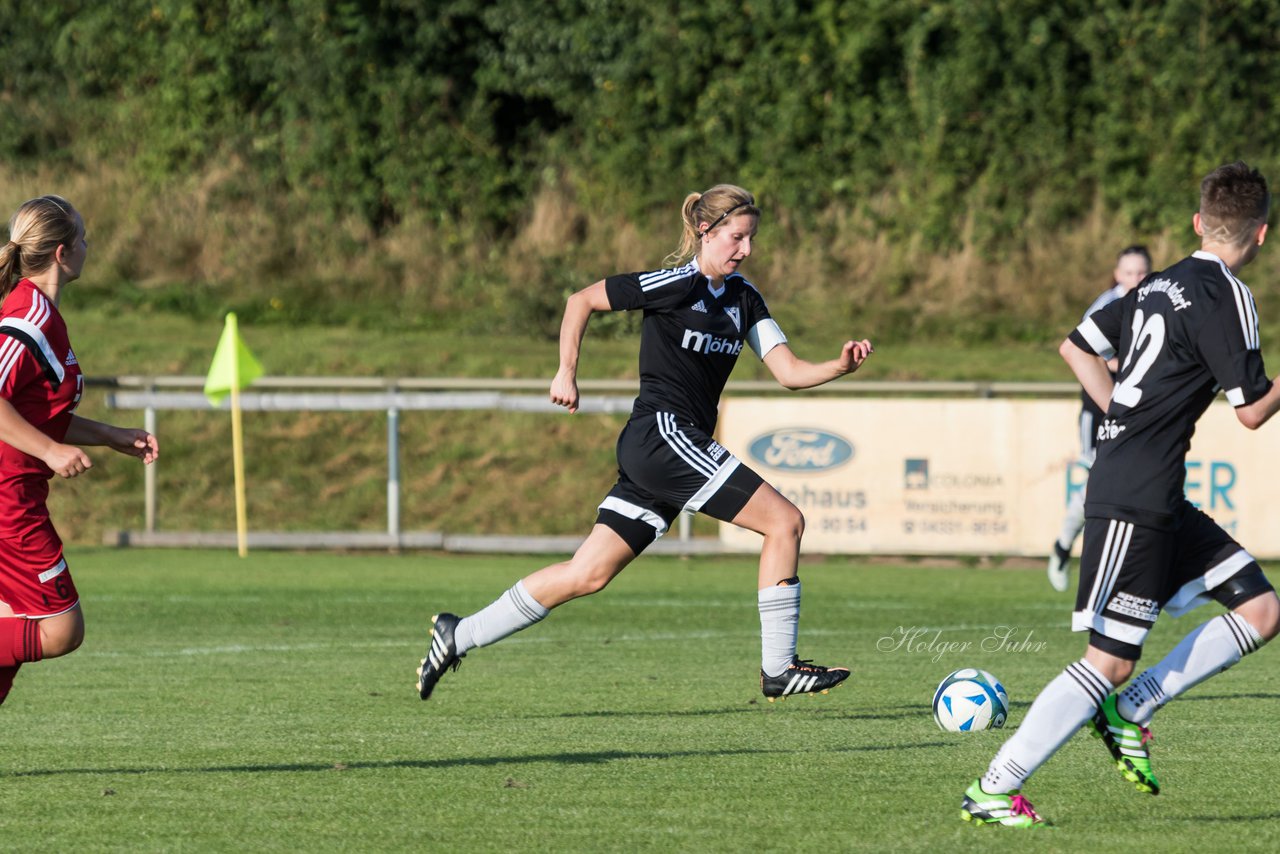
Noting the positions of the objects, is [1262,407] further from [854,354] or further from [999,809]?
[854,354]

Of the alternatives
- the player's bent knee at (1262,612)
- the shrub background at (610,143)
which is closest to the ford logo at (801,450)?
the shrub background at (610,143)

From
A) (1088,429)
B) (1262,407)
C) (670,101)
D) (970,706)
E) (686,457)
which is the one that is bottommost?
(970,706)

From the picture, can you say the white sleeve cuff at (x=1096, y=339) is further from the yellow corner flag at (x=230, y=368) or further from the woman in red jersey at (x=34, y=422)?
the yellow corner flag at (x=230, y=368)

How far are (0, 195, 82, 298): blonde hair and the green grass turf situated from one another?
1.66 meters

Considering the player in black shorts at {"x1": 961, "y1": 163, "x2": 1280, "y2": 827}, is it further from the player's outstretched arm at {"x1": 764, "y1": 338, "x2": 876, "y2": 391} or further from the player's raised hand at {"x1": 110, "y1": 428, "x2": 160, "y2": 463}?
the player's raised hand at {"x1": 110, "y1": 428, "x2": 160, "y2": 463}

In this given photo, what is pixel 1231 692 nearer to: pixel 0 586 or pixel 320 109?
pixel 0 586

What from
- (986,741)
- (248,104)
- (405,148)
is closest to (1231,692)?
(986,741)

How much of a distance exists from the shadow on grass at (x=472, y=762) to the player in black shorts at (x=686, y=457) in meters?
0.49

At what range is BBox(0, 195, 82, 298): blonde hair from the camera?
18.3ft

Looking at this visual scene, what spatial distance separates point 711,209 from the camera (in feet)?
24.0

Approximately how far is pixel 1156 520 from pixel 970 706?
1.98 metres

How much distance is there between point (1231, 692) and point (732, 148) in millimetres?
16817

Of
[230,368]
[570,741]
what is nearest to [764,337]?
[570,741]

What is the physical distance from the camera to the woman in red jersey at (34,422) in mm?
5410
